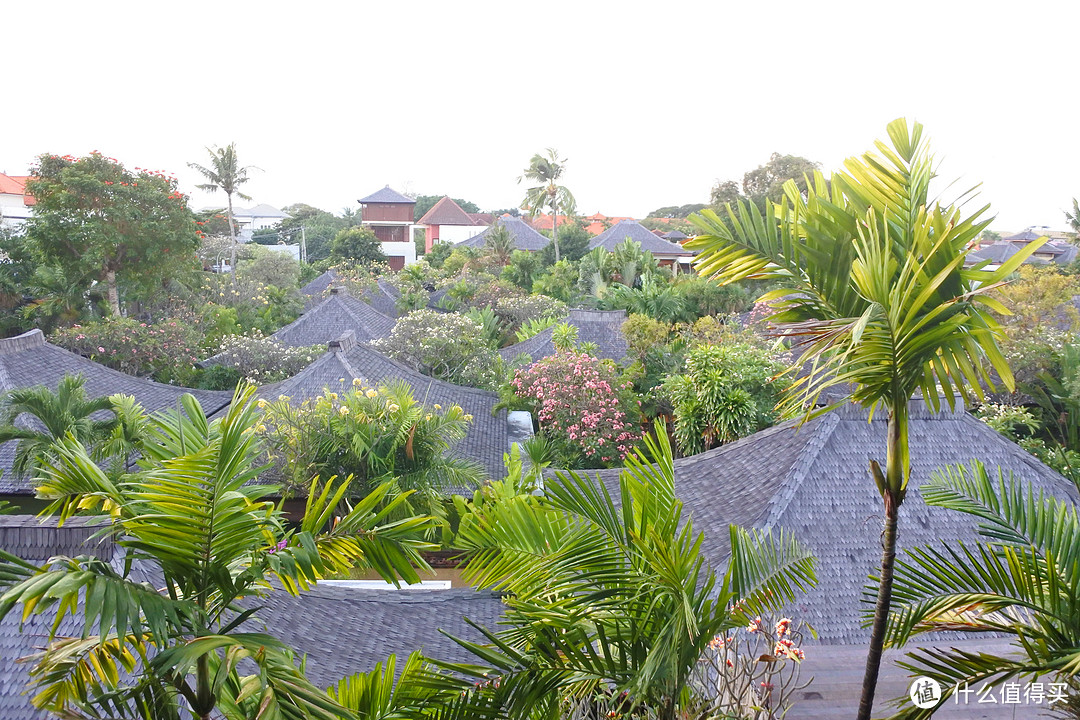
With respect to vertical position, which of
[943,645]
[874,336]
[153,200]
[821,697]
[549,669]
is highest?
[153,200]

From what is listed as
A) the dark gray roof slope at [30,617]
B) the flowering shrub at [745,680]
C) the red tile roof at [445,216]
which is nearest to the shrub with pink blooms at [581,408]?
the dark gray roof slope at [30,617]

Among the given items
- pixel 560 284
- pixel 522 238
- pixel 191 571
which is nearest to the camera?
pixel 191 571

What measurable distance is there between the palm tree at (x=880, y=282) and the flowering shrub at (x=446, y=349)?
14.7 meters

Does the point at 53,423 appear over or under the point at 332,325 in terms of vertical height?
under

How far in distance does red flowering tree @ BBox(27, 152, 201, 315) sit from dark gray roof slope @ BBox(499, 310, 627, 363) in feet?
37.3

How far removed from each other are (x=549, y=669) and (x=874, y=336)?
6.25 feet

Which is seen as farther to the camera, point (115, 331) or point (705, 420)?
point (115, 331)

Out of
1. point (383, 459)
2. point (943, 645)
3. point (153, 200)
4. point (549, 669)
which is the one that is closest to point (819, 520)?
point (943, 645)

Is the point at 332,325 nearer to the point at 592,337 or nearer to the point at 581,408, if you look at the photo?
the point at 592,337

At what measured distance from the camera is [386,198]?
196 ft

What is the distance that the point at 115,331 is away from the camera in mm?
20688

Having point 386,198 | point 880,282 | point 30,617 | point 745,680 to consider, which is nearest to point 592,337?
point 30,617

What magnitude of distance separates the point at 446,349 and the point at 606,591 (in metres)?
15.4

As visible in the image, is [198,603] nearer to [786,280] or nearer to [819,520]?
[786,280]
